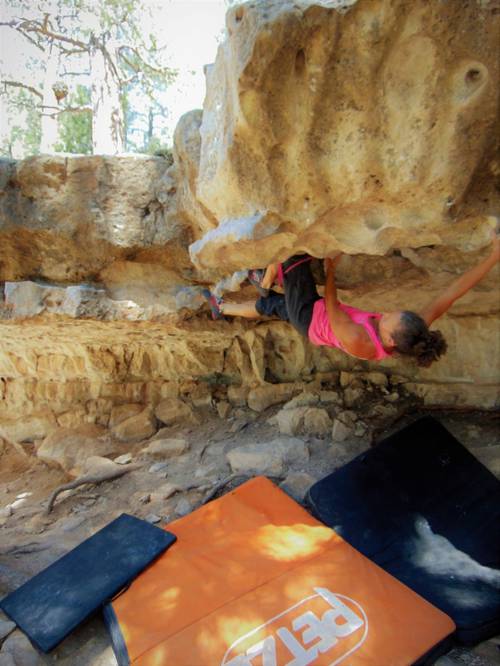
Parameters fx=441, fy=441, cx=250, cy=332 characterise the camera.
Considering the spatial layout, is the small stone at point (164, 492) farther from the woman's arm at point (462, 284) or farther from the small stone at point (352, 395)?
the woman's arm at point (462, 284)

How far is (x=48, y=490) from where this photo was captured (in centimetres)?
385

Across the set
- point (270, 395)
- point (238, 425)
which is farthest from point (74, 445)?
point (270, 395)

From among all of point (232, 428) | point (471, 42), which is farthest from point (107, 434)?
point (471, 42)

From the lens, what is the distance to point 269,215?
195 cm

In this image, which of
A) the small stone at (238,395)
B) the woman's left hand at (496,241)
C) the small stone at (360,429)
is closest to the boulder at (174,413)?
the small stone at (238,395)

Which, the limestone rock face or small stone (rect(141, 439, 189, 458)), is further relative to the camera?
small stone (rect(141, 439, 189, 458))

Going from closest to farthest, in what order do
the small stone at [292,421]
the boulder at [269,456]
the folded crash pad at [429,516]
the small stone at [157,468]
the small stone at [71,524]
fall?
the folded crash pad at [429,516] → the small stone at [71,524] → the boulder at [269,456] → the small stone at [157,468] → the small stone at [292,421]

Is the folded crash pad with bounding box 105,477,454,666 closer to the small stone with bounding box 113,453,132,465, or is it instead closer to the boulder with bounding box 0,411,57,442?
the small stone with bounding box 113,453,132,465

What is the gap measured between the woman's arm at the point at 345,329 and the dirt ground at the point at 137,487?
1.23 meters

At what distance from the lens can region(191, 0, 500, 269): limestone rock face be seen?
60.1 inches

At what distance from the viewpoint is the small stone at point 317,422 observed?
11.8ft

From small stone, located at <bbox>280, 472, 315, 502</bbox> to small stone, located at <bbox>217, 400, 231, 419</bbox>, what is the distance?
1.24m

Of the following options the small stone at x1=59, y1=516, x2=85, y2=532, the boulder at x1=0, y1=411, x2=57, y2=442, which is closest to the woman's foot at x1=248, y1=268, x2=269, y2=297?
the small stone at x1=59, y1=516, x2=85, y2=532

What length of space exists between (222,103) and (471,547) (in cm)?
269
